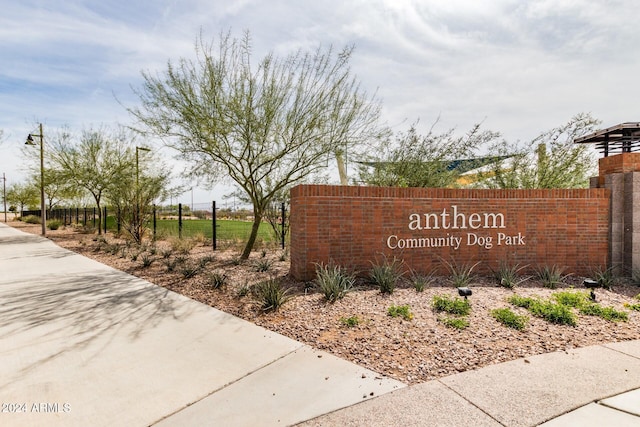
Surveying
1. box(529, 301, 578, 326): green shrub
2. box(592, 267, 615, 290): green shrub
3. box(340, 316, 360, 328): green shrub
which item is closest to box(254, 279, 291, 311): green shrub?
box(340, 316, 360, 328): green shrub

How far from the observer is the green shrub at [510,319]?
4.63 m

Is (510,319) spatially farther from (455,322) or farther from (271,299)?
(271,299)

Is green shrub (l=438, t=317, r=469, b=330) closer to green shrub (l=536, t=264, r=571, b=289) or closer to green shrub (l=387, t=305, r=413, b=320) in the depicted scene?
green shrub (l=387, t=305, r=413, b=320)

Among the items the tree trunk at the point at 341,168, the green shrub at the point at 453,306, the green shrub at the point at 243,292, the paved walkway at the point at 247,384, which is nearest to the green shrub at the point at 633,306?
the paved walkway at the point at 247,384

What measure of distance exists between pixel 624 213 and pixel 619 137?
1.89m

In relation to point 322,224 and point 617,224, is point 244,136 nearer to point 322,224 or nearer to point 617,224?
point 322,224

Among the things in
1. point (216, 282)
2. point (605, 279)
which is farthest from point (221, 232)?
point (605, 279)

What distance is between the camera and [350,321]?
4746 millimetres

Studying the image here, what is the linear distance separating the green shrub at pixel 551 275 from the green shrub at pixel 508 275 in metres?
0.31

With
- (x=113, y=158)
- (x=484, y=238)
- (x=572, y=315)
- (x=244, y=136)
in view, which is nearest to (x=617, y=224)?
(x=484, y=238)

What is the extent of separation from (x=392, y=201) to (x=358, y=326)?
3.40 meters

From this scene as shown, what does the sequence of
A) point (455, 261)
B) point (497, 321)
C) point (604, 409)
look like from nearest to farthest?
point (604, 409)
point (497, 321)
point (455, 261)

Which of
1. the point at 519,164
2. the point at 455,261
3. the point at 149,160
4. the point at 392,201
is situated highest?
the point at 149,160

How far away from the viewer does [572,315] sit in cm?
488
